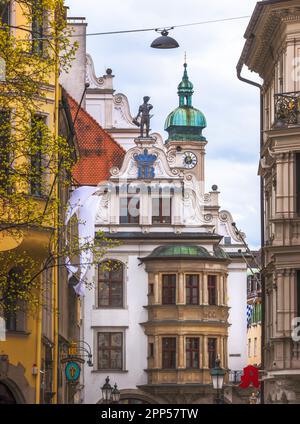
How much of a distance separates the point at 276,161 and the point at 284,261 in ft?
8.54

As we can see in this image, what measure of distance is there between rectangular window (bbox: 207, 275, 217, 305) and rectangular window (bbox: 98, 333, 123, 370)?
459 centimetres

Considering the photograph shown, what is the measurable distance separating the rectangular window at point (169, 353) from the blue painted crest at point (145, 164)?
7732 mm

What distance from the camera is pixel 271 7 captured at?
1507 inches

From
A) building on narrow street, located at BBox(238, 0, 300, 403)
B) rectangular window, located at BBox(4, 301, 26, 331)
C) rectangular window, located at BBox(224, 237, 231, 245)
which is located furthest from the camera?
rectangular window, located at BBox(224, 237, 231, 245)

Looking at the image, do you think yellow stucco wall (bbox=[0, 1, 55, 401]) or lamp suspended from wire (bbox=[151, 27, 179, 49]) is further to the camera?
lamp suspended from wire (bbox=[151, 27, 179, 49])

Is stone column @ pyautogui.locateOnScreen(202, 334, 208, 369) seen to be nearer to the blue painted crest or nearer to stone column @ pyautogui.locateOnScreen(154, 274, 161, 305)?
stone column @ pyautogui.locateOnScreen(154, 274, 161, 305)

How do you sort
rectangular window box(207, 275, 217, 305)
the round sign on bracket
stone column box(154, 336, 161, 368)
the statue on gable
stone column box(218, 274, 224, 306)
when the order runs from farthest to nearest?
the statue on gable, stone column box(218, 274, 224, 306), rectangular window box(207, 275, 217, 305), stone column box(154, 336, 161, 368), the round sign on bracket

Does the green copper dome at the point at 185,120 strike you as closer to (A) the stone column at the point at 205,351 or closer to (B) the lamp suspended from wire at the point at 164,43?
(A) the stone column at the point at 205,351

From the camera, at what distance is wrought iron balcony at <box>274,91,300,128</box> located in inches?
1491

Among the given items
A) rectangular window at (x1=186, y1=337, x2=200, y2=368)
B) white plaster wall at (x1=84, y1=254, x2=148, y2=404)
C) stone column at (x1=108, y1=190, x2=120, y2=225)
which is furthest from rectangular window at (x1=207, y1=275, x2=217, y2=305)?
stone column at (x1=108, y1=190, x2=120, y2=225)

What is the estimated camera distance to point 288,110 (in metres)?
37.9

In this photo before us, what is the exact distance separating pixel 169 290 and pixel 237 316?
4.88 m

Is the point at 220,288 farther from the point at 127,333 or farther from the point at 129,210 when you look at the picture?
the point at 129,210

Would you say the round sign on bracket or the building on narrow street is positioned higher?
the building on narrow street
